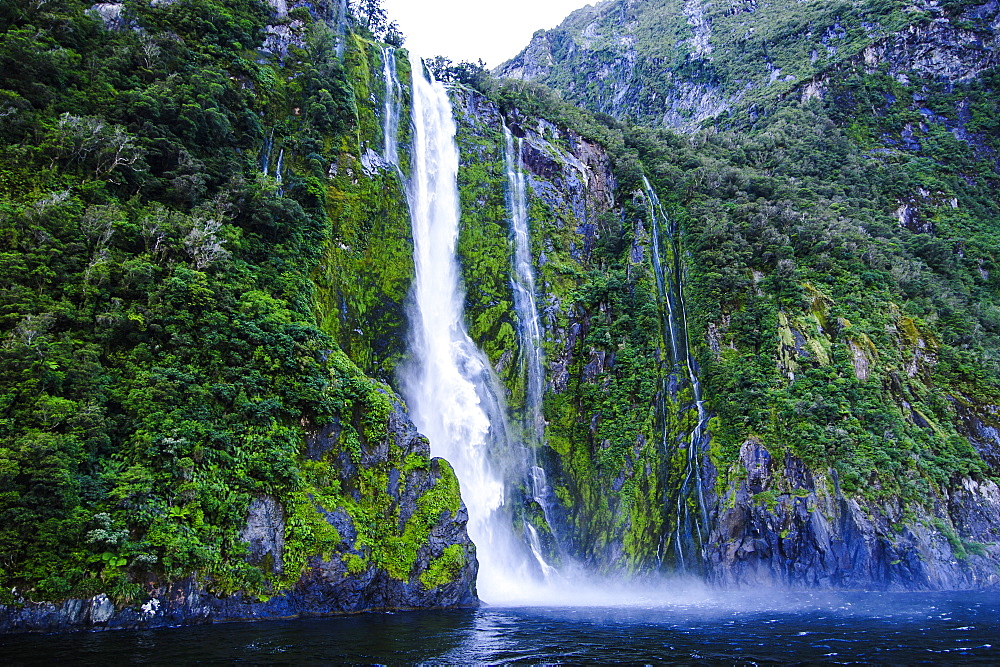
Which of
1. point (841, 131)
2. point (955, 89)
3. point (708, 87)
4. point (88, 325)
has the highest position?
point (708, 87)

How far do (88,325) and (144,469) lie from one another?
4390mm

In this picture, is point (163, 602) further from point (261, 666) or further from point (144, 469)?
point (261, 666)

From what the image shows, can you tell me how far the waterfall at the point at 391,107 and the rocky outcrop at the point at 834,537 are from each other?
2326 centimetres

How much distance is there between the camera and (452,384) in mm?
24141

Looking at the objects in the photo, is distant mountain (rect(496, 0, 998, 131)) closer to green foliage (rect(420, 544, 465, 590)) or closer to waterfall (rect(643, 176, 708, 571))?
waterfall (rect(643, 176, 708, 571))

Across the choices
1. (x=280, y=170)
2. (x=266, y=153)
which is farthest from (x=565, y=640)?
(x=266, y=153)

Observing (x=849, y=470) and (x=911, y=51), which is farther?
(x=911, y=51)

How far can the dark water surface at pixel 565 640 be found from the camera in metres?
8.79

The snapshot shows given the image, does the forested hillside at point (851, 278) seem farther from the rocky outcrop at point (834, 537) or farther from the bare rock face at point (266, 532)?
the bare rock face at point (266, 532)

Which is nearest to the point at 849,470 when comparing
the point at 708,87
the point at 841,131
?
the point at 841,131

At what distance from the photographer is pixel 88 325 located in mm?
13836

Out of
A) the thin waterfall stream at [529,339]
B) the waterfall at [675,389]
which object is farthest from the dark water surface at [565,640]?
the thin waterfall stream at [529,339]

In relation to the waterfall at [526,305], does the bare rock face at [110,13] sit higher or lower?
higher

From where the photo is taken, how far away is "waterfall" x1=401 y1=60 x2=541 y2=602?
70.5ft
